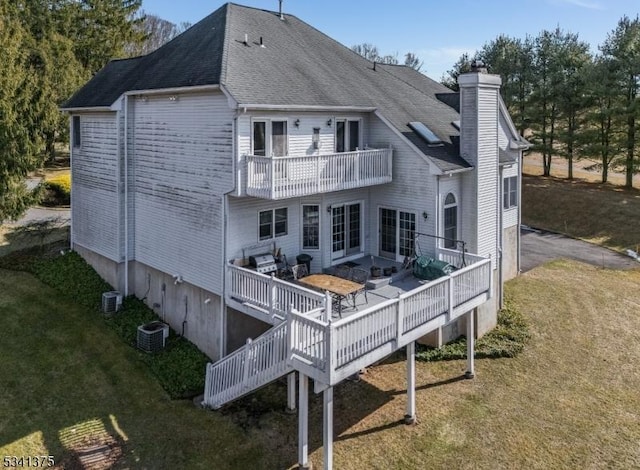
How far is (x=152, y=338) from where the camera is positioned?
51.2 feet

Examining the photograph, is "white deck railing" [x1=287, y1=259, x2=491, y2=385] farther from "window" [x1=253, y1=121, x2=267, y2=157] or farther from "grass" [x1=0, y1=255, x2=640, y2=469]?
"window" [x1=253, y1=121, x2=267, y2=157]

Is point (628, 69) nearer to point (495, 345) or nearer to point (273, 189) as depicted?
point (495, 345)

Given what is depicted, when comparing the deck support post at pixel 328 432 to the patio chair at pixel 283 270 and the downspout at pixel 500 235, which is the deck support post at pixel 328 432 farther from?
the downspout at pixel 500 235

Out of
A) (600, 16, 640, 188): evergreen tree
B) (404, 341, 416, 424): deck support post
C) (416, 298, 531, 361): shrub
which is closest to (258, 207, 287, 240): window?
(404, 341, 416, 424): deck support post

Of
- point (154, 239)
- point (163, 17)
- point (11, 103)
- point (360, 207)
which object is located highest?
point (163, 17)

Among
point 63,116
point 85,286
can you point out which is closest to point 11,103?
point 85,286

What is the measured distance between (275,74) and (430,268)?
7467 mm

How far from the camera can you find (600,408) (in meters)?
13.4

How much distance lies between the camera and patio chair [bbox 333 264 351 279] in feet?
50.8

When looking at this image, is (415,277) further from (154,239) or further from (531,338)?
A: (154,239)

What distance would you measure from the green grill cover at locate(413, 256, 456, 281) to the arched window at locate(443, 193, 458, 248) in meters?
1.13

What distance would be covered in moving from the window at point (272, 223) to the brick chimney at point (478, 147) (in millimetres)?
5896

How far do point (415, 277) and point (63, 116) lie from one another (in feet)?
93.6

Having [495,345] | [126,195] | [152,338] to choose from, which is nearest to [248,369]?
[152,338]
